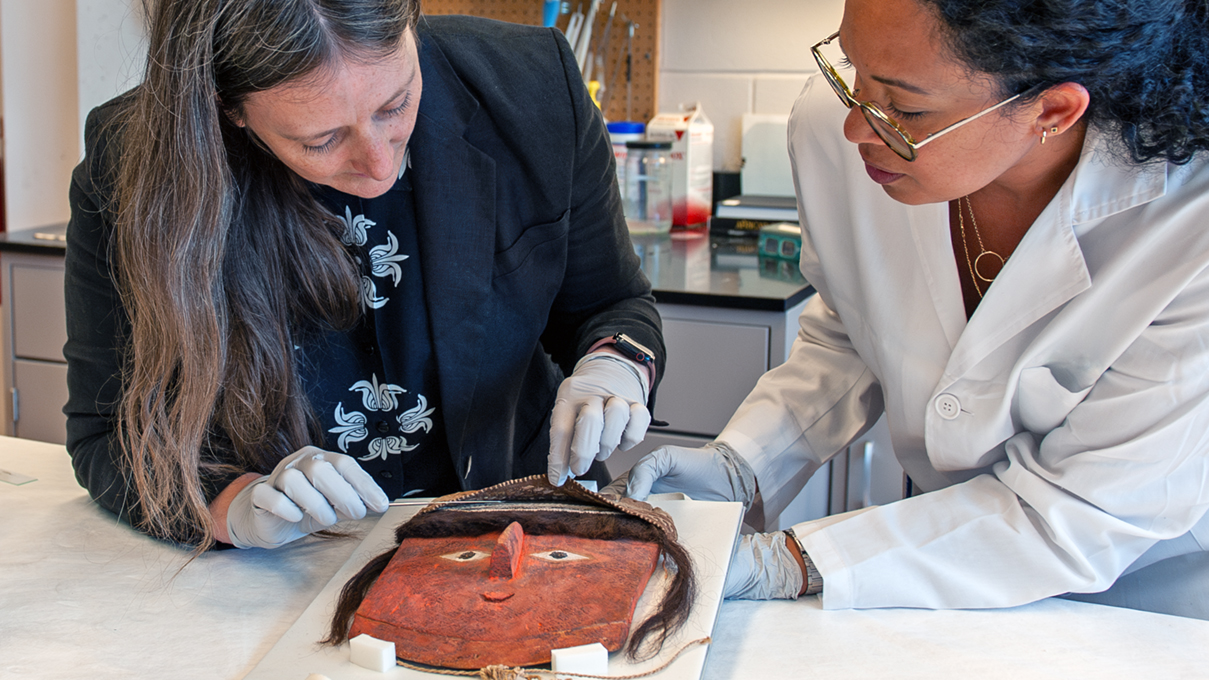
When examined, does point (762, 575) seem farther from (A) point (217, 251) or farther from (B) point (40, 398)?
(B) point (40, 398)

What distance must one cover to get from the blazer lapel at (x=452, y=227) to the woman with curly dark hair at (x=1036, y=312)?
0.92ft

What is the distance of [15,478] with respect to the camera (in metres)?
1.28

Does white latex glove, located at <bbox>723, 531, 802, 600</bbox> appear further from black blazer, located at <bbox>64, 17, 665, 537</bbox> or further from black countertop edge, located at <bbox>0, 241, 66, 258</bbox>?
black countertop edge, located at <bbox>0, 241, 66, 258</bbox>

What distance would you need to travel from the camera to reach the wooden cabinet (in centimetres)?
248

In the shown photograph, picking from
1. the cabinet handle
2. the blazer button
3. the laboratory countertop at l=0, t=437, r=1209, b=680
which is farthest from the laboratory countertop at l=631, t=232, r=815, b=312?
the laboratory countertop at l=0, t=437, r=1209, b=680

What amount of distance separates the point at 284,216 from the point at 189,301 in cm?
16

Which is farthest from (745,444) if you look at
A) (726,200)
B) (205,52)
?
(726,200)

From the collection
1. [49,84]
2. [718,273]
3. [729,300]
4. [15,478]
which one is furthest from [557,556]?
[49,84]

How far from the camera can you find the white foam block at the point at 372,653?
803 mm

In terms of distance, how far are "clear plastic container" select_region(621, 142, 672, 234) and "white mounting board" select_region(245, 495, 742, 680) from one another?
1814 millimetres

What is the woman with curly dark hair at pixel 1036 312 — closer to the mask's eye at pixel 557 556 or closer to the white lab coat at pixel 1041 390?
the white lab coat at pixel 1041 390

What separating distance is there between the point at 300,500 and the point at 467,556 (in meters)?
0.20

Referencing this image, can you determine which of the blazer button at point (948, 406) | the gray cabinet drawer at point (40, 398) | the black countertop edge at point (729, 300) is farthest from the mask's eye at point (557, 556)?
the gray cabinet drawer at point (40, 398)

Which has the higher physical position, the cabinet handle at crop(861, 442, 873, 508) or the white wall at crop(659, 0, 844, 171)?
the white wall at crop(659, 0, 844, 171)
